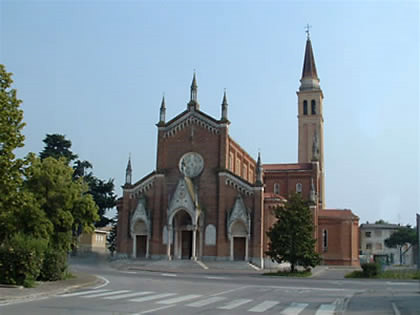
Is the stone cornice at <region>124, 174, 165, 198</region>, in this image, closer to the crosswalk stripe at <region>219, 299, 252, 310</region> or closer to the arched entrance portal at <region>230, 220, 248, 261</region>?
the arched entrance portal at <region>230, 220, 248, 261</region>

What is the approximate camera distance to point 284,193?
68.2 meters

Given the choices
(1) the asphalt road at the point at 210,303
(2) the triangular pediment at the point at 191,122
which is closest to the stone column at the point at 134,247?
(2) the triangular pediment at the point at 191,122

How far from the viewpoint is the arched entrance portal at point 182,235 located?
54406 mm

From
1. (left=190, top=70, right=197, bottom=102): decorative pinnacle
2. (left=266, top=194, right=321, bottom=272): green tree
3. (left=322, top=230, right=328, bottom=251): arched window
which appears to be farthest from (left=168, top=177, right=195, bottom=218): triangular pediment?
(left=322, top=230, right=328, bottom=251): arched window

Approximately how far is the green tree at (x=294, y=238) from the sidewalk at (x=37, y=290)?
781 inches

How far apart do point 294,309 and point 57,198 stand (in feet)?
56.0

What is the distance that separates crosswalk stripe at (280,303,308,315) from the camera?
654 inches

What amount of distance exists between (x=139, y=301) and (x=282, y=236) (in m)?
25.8

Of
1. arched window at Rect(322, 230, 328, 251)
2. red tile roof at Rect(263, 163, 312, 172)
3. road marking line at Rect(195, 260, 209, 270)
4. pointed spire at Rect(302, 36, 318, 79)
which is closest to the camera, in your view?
road marking line at Rect(195, 260, 209, 270)

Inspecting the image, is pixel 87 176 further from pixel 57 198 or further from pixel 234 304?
pixel 234 304

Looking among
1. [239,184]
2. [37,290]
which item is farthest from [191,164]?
[37,290]

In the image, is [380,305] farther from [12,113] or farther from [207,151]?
[207,151]

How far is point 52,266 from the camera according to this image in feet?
87.0

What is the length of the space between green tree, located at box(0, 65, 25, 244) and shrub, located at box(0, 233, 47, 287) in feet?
6.14
